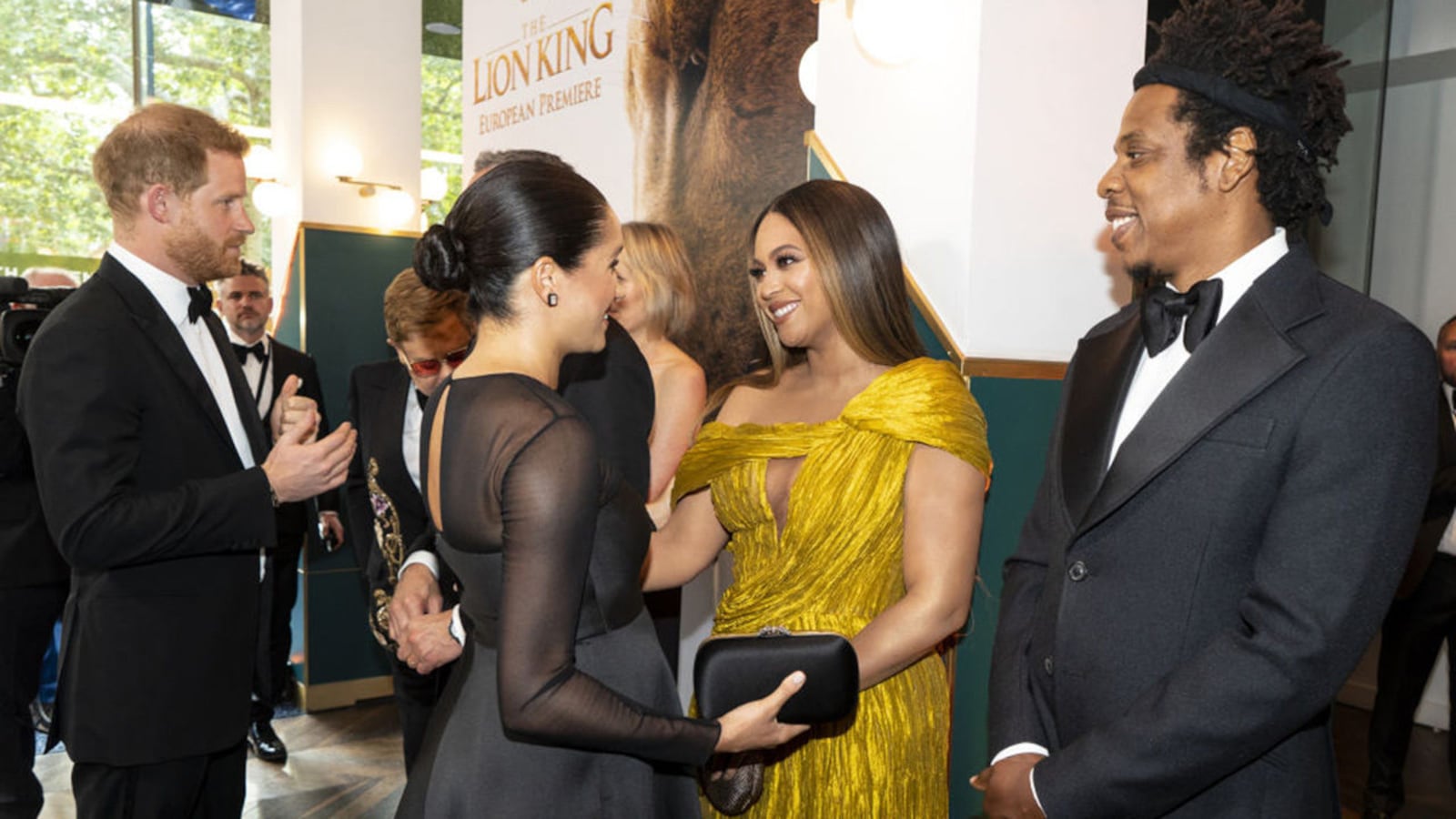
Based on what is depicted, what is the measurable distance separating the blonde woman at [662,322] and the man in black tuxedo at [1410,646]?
2810 mm

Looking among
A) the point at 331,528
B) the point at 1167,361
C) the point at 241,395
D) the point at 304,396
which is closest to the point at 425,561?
the point at 241,395

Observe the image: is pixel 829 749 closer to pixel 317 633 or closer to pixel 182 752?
pixel 182 752

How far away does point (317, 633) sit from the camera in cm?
528

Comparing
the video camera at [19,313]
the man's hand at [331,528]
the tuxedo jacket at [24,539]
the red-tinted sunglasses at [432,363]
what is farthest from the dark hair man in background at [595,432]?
the man's hand at [331,528]

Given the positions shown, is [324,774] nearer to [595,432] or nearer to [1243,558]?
[595,432]

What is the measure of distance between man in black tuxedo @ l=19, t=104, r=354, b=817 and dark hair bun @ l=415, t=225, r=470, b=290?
2.71 feet

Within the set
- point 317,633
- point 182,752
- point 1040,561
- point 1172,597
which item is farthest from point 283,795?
point 1172,597

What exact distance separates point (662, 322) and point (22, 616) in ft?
7.95

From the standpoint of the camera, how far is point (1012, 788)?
4.84 ft

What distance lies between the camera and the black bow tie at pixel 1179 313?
1.45m

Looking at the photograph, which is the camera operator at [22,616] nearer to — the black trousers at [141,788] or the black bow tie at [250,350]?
the black bow tie at [250,350]

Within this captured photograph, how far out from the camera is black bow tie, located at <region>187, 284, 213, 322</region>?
2.27 metres

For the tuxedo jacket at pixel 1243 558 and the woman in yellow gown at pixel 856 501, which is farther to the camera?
the woman in yellow gown at pixel 856 501

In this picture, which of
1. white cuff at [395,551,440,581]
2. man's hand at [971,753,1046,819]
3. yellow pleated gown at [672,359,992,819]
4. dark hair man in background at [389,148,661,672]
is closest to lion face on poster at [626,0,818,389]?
dark hair man in background at [389,148,661,672]
